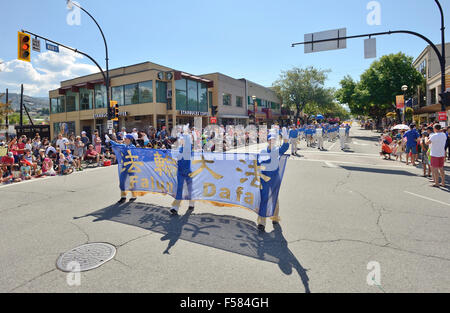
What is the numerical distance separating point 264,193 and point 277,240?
34.5 inches

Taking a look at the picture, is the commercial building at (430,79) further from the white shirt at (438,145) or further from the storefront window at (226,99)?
the white shirt at (438,145)

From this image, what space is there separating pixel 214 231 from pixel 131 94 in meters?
26.7

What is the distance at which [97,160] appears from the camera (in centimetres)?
1345

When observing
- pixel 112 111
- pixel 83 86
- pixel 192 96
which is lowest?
pixel 112 111

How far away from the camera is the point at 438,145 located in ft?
24.3

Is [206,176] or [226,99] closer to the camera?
[206,176]

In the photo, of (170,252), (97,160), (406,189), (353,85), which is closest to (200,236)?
(170,252)

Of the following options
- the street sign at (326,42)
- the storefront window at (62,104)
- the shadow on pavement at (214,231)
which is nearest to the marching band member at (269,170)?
the shadow on pavement at (214,231)

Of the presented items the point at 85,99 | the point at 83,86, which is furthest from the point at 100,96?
the point at 85,99

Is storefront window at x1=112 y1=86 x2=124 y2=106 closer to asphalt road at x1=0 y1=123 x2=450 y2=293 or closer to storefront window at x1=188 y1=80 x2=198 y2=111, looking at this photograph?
storefront window at x1=188 y1=80 x2=198 y2=111

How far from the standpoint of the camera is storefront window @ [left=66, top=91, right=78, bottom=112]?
33.6m

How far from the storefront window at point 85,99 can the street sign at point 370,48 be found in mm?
30975

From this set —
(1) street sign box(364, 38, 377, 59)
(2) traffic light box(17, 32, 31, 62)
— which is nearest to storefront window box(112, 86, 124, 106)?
(2) traffic light box(17, 32, 31, 62)

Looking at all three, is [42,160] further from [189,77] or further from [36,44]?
[189,77]
